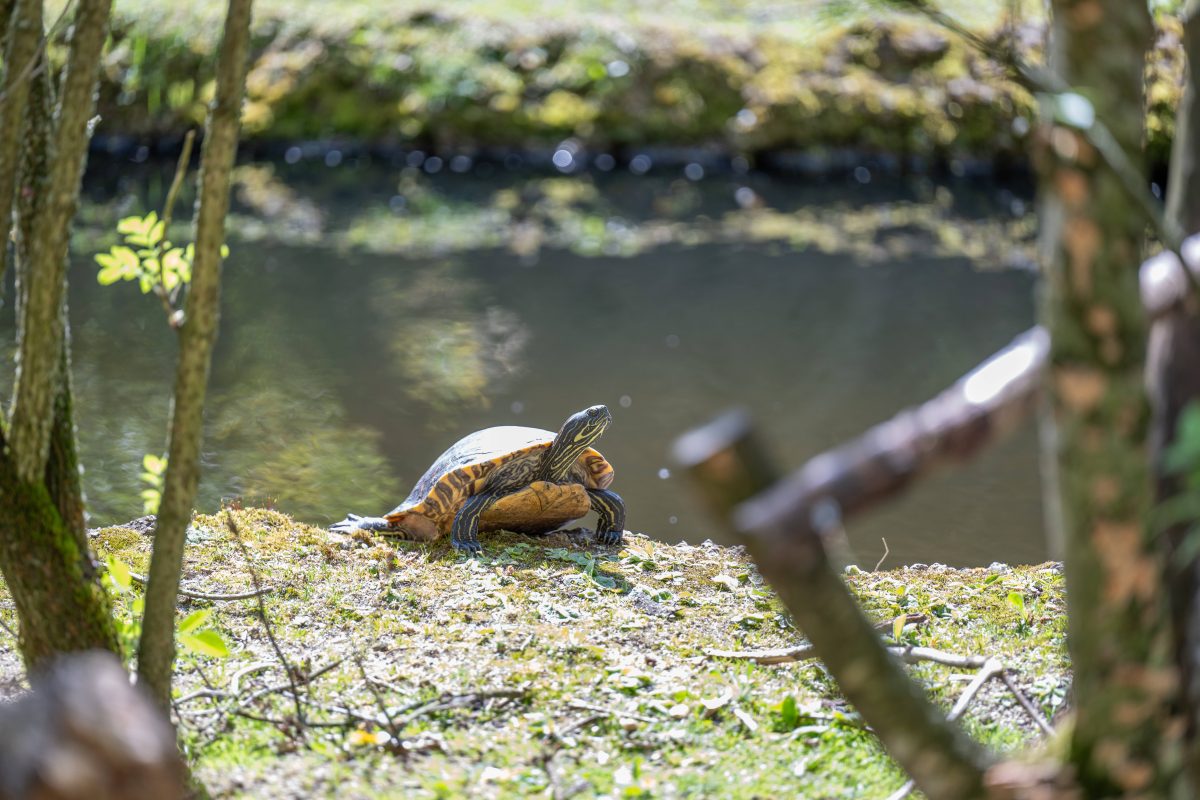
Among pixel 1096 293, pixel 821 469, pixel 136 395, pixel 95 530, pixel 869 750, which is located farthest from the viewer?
pixel 136 395

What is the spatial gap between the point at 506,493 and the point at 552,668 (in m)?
1.37

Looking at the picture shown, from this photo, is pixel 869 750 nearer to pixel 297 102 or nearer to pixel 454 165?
pixel 454 165

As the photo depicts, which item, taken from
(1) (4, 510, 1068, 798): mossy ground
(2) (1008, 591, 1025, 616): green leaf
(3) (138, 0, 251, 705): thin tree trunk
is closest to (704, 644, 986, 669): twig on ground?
(1) (4, 510, 1068, 798): mossy ground

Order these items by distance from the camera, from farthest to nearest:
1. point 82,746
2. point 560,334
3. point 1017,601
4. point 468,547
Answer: point 560,334 < point 468,547 < point 1017,601 < point 82,746

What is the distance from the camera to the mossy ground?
8.61ft

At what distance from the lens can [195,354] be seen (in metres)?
2.21

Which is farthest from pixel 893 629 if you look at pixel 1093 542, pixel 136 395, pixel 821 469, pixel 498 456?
pixel 136 395

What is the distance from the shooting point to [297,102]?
15234 millimetres

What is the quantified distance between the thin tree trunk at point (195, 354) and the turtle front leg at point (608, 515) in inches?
93.1

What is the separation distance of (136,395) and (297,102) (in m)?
9.06

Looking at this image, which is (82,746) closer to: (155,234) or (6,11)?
(155,234)

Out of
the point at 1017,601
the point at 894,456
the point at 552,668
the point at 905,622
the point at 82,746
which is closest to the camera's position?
the point at 82,746

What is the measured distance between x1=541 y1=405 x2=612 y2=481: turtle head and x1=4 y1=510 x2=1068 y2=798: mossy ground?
343 mm

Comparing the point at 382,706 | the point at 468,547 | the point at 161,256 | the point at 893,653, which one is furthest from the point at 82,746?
the point at 468,547
